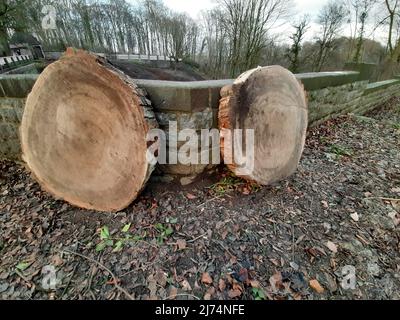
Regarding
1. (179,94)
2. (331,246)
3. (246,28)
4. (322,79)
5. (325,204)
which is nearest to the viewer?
(331,246)

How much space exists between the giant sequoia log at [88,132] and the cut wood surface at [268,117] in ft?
2.01

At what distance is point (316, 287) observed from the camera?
131cm

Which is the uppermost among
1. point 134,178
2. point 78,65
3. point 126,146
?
point 78,65

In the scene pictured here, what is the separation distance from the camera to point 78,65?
57.7 inches

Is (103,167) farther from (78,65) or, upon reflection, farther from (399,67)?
(399,67)

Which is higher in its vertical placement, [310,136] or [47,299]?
[310,136]

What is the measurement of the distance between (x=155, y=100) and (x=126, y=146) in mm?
446

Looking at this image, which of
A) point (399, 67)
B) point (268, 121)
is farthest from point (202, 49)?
point (268, 121)

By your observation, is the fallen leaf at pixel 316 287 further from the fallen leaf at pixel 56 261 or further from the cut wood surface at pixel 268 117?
the fallen leaf at pixel 56 261

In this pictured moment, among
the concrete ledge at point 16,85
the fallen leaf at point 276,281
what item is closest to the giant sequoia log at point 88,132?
the concrete ledge at point 16,85

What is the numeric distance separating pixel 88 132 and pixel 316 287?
1790 mm

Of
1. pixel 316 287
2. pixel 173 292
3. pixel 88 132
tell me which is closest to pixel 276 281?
pixel 316 287

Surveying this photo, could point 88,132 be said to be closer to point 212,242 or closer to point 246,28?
point 212,242
